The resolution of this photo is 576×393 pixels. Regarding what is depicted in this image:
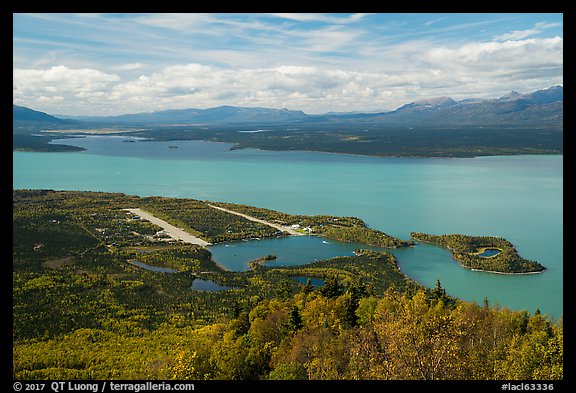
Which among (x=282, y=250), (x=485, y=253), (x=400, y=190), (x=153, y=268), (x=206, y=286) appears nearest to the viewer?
(x=206, y=286)

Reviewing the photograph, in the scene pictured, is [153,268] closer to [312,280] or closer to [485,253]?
[312,280]

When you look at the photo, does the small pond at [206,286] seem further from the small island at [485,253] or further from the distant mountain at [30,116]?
the distant mountain at [30,116]

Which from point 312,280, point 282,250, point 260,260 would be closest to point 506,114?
point 282,250

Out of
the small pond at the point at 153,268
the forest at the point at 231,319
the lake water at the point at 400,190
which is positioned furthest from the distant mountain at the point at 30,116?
the small pond at the point at 153,268

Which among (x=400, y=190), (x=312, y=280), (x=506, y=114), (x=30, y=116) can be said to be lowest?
(x=312, y=280)

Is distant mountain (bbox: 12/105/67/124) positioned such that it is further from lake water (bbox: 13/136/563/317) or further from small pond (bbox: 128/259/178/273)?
small pond (bbox: 128/259/178/273)

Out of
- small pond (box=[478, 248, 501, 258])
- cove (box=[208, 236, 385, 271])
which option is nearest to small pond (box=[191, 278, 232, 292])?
cove (box=[208, 236, 385, 271])

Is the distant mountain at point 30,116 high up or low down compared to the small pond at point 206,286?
up
